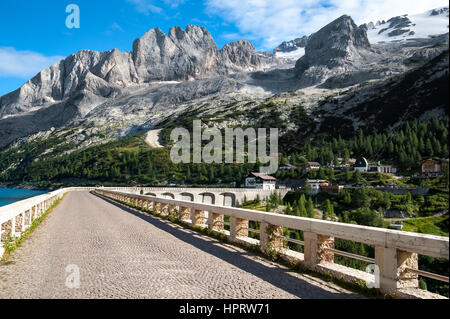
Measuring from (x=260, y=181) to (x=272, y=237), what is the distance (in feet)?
378

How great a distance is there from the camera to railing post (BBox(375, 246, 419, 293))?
5316 mm

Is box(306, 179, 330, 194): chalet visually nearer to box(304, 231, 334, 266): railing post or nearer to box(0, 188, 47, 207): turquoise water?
box(0, 188, 47, 207): turquoise water

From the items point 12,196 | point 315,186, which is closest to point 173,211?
point 315,186

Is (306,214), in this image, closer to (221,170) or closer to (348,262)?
(348,262)

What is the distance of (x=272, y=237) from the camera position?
914cm

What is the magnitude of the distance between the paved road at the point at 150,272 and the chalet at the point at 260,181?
110218 millimetres

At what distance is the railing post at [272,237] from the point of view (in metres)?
9.02

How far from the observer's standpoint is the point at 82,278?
6723 millimetres

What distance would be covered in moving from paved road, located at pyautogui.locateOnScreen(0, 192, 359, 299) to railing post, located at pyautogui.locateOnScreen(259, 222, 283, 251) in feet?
1.58

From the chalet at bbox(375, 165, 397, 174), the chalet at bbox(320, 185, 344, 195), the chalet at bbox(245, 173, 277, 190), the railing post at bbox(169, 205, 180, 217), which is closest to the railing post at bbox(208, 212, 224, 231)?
the railing post at bbox(169, 205, 180, 217)

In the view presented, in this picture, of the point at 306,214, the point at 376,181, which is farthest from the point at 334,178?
the point at 306,214

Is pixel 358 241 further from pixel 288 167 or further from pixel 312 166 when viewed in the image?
pixel 288 167
